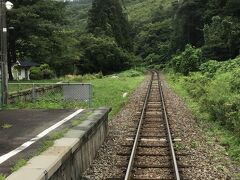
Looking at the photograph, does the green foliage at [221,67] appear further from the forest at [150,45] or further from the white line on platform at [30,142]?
the white line on platform at [30,142]

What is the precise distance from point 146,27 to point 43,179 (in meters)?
140

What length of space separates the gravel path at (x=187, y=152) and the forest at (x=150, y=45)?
79 centimetres

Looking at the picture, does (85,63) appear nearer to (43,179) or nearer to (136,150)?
(136,150)

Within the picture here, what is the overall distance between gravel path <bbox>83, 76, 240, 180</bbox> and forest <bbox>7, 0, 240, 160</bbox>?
79 cm

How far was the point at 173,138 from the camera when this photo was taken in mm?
13922

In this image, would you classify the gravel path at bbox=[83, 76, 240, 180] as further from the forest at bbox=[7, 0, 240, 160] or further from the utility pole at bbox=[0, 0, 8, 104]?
the utility pole at bbox=[0, 0, 8, 104]

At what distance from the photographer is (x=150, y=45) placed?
128 metres

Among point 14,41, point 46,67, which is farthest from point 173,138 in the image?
point 46,67

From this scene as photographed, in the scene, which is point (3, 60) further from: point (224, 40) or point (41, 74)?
point (224, 40)

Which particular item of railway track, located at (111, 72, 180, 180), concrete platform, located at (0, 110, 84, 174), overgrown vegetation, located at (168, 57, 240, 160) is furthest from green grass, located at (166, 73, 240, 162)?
concrete platform, located at (0, 110, 84, 174)

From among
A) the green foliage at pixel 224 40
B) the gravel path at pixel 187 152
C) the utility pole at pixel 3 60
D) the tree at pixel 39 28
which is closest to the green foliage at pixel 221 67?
the tree at pixel 39 28

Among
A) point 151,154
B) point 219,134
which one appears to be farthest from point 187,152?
point 219,134

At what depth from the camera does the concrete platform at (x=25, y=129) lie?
28.0ft

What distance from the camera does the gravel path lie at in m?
9.99
